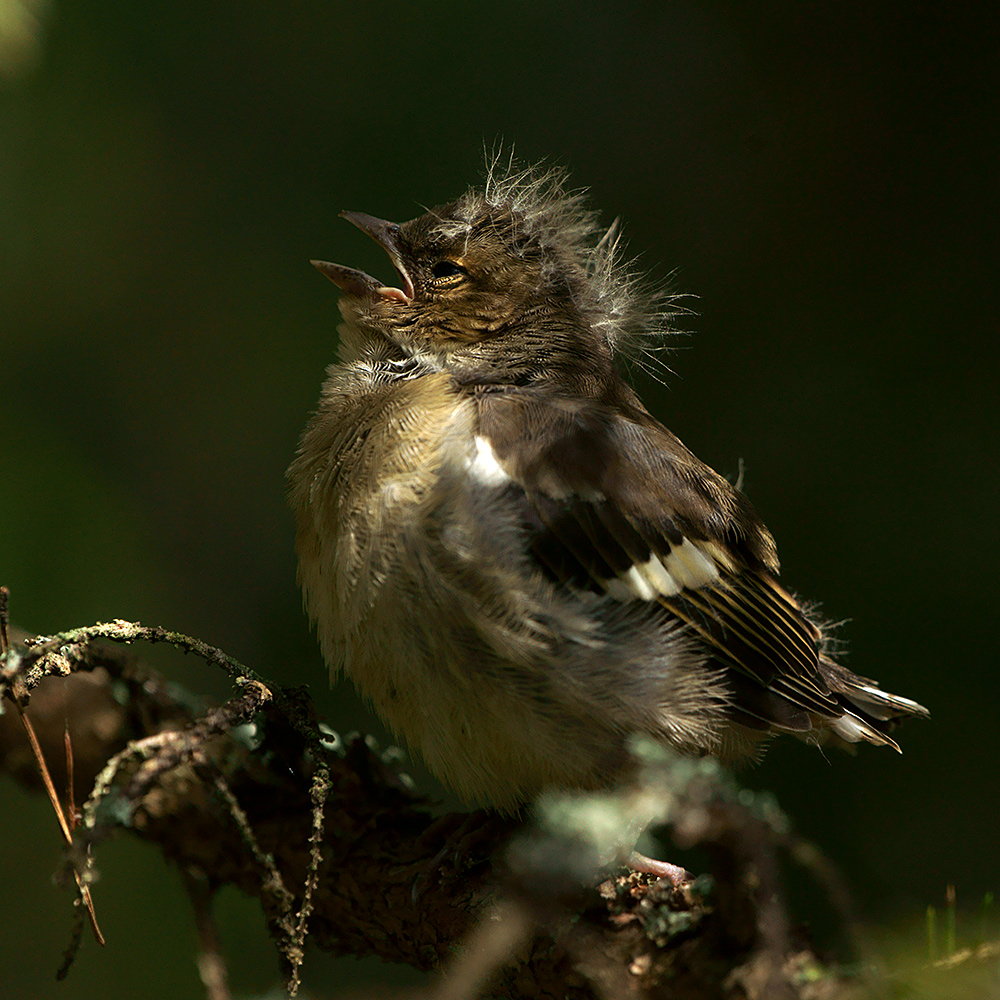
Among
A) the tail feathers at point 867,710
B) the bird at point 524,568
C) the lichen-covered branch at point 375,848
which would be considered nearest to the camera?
the lichen-covered branch at point 375,848

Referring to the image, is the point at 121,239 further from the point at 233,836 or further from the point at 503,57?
the point at 233,836

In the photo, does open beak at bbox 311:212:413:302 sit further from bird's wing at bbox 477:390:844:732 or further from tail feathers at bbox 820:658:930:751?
tail feathers at bbox 820:658:930:751

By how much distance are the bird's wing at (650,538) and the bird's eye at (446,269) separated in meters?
0.57

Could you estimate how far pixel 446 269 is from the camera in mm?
2744

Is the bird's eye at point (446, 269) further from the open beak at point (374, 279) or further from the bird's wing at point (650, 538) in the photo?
the bird's wing at point (650, 538)

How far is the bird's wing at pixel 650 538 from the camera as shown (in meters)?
2.10

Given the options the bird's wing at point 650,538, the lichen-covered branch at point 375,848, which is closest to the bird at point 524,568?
the bird's wing at point 650,538

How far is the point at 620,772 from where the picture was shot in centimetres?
200

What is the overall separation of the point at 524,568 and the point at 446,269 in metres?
1.13

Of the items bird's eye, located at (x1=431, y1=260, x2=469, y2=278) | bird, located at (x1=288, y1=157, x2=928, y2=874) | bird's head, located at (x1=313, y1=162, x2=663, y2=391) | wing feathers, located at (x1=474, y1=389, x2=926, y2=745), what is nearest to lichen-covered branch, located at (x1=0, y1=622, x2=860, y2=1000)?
bird, located at (x1=288, y1=157, x2=928, y2=874)

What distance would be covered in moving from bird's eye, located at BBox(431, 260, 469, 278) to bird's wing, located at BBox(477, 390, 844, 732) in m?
0.57

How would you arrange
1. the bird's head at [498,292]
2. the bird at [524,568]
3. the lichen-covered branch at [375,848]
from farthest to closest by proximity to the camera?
the bird's head at [498,292], the bird at [524,568], the lichen-covered branch at [375,848]

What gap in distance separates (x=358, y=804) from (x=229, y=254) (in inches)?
116

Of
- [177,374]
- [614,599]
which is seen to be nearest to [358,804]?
[614,599]
